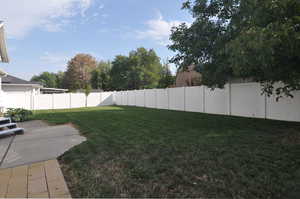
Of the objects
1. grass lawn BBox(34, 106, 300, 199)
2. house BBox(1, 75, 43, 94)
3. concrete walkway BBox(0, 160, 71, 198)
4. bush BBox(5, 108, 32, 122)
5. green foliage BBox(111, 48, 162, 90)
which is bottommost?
concrete walkway BBox(0, 160, 71, 198)

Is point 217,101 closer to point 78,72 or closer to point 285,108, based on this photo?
point 285,108

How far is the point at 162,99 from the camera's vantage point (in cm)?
1484

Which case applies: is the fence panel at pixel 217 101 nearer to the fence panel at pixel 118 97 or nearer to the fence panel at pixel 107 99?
the fence panel at pixel 118 97

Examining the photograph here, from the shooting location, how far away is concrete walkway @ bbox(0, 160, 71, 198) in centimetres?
245

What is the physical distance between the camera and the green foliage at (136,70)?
35094 millimetres

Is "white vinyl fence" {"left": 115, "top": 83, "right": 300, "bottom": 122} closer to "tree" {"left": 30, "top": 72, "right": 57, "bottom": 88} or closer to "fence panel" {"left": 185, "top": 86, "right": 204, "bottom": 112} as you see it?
"fence panel" {"left": 185, "top": 86, "right": 204, "bottom": 112}

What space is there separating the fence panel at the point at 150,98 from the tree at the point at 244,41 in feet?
27.0

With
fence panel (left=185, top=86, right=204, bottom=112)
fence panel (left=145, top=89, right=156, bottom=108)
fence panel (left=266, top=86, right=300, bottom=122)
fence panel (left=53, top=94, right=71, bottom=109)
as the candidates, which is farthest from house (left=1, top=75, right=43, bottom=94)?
fence panel (left=266, top=86, right=300, bottom=122)

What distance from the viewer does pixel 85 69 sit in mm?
43562

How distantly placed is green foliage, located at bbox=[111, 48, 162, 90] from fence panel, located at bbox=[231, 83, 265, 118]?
24.9 metres

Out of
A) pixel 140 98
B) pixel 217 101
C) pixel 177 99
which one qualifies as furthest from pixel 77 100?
pixel 217 101

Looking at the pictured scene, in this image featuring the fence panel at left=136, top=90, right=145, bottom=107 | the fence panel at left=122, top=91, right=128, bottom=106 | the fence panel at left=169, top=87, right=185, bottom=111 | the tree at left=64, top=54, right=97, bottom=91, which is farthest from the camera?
the tree at left=64, top=54, right=97, bottom=91

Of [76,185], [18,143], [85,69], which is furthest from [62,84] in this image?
[76,185]

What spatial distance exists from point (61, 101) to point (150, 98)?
30.8 feet
